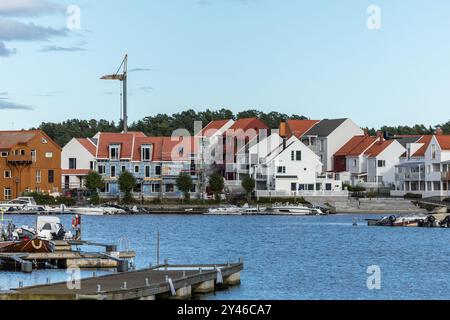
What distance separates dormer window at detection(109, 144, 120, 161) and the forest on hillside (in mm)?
49587

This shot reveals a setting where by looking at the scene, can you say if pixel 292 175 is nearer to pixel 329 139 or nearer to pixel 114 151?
pixel 114 151

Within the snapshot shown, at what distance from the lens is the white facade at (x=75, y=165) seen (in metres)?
118

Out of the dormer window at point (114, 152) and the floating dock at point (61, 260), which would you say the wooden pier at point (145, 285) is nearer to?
the floating dock at point (61, 260)

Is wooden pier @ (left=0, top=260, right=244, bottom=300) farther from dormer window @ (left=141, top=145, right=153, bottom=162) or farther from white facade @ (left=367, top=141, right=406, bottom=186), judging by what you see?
white facade @ (left=367, top=141, right=406, bottom=186)

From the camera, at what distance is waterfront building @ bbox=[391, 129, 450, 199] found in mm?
112438

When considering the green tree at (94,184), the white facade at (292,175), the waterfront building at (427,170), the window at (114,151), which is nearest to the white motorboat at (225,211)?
the white facade at (292,175)

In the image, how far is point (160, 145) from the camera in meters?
117

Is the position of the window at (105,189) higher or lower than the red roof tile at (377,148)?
lower

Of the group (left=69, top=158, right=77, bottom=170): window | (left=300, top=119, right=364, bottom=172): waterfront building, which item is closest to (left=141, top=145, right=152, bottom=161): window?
(left=69, top=158, right=77, bottom=170): window

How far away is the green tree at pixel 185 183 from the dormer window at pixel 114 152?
7.01 meters

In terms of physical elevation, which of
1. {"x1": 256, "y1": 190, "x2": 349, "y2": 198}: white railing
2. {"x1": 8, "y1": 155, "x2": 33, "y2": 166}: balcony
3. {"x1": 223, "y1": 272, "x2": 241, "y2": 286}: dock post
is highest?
{"x1": 8, "y1": 155, "x2": 33, "y2": 166}: balcony
